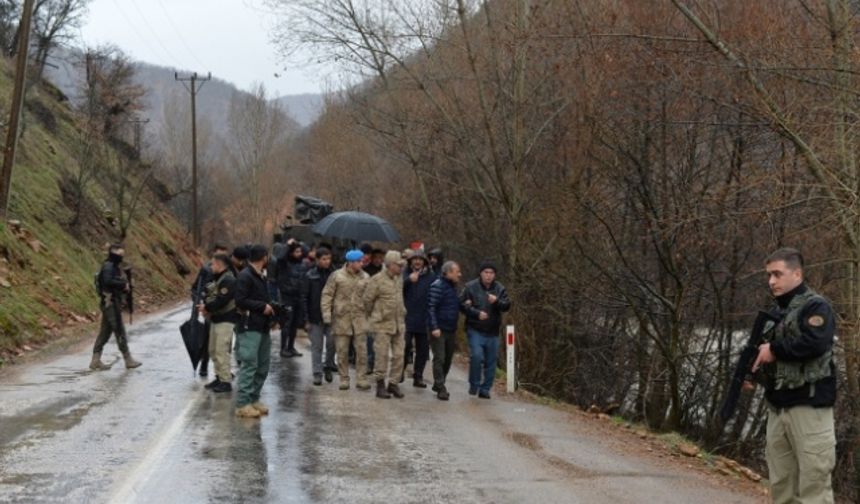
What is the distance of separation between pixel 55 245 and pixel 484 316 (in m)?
20.9

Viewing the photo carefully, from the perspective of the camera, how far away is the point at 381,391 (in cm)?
1245

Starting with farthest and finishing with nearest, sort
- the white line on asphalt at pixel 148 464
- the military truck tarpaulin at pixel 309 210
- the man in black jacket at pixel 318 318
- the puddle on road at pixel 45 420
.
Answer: the military truck tarpaulin at pixel 309 210 → the man in black jacket at pixel 318 318 → the puddle on road at pixel 45 420 → the white line on asphalt at pixel 148 464

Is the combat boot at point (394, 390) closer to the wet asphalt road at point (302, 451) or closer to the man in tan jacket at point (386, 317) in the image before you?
the man in tan jacket at point (386, 317)

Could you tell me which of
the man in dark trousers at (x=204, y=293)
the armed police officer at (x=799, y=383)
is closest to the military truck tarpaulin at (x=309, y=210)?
the man in dark trousers at (x=204, y=293)

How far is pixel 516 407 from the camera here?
12.8 m

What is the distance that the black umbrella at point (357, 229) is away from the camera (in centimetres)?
1612

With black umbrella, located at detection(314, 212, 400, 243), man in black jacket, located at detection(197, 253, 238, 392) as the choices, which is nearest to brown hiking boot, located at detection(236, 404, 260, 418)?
man in black jacket, located at detection(197, 253, 238, 392)

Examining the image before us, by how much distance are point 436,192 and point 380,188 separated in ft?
43.5

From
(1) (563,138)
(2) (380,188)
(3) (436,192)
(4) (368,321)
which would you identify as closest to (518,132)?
(1) (563,138)

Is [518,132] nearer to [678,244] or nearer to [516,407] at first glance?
[678,244]

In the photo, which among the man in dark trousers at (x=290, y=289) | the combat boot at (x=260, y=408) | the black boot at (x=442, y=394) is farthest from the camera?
the man in dark trousers at (x=290, y=289)

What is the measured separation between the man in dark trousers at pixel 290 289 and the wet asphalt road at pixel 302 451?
11.4 ft

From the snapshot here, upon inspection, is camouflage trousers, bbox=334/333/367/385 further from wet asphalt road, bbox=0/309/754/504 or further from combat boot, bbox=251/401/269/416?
combat boot, bbox=251/401/269/416

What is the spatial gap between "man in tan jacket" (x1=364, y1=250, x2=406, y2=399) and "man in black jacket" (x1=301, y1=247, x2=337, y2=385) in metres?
1.21
